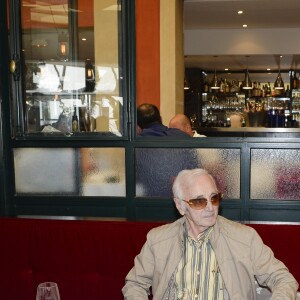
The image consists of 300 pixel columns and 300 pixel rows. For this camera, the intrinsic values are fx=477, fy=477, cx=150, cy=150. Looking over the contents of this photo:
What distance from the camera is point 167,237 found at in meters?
2.11

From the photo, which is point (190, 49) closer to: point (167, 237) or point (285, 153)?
point (285, 153)

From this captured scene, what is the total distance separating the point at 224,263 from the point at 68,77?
6.90 feet

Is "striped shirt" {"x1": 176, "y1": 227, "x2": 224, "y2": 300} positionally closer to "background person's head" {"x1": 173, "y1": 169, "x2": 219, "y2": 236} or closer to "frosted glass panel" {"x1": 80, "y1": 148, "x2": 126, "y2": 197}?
"background person's head" {"x1": 173, "y1": 169, "x2": 219, "y2": 236}

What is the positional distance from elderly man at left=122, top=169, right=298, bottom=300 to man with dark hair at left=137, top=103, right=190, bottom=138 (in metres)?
1.50

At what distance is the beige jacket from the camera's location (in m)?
1.97

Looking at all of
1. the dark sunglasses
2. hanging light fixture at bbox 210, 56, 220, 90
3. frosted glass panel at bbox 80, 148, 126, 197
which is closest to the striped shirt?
the dark sunglasses

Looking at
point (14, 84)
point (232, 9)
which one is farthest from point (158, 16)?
point (14, 84)

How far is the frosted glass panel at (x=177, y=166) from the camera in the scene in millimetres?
3297

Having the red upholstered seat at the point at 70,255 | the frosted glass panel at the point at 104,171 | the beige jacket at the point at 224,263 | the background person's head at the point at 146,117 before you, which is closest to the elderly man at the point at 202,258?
the beige jacket at the point at 224,263

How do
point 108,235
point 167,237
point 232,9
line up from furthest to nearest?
point 232,9, point 108,235, point 167,237

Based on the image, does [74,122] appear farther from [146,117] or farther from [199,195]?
[199,195]

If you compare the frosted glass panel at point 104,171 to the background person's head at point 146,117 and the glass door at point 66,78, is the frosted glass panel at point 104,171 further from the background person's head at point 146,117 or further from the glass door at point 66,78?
the background person's head at point 146,117

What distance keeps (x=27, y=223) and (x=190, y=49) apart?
23.8ft

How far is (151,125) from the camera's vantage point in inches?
152
